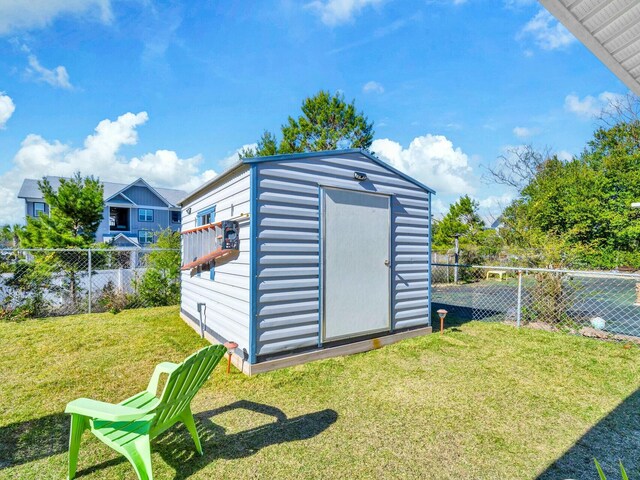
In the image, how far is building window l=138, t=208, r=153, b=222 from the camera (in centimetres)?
2242

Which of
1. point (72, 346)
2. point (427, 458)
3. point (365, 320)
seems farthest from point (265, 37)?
point (427, 458)

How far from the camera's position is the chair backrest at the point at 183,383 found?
1.93 metres

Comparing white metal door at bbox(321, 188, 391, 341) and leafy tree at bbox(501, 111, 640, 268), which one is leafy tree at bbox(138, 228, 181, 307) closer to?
white metal door at bbox(321, 188, 391, 341)

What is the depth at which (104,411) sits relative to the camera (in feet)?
5.76

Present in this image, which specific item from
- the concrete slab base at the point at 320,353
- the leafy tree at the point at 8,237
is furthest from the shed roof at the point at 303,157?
the leafy tree at the point at 8,237

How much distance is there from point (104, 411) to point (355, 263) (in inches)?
127

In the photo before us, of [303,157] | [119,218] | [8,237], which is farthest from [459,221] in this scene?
[8,237]

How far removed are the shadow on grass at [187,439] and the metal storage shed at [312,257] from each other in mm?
1030

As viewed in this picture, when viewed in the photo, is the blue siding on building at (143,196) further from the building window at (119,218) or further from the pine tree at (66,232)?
the pine tree at (66,232)

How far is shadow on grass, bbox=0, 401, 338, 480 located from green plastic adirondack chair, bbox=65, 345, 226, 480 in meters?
0.15

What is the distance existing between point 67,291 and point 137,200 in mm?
16977

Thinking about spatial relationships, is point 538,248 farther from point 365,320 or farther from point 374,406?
point 374,406

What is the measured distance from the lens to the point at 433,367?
3920 millimetres

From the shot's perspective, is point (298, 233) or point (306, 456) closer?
point (306, 456)
